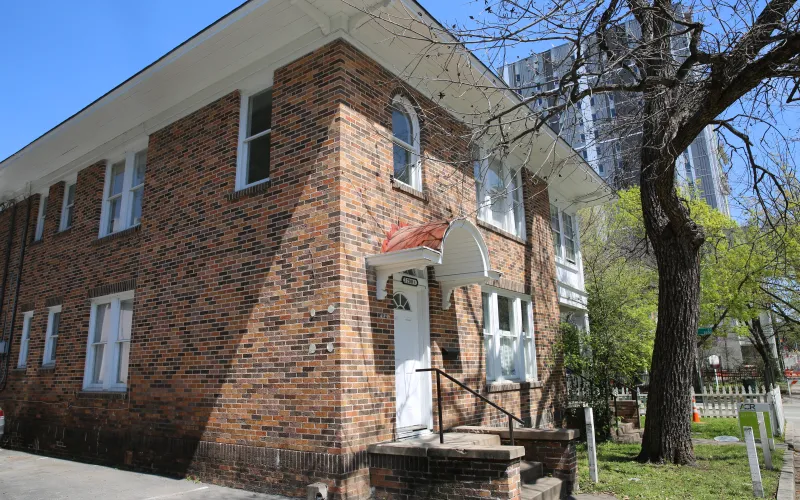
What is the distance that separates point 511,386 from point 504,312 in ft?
5.01

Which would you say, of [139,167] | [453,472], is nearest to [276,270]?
[453,472]

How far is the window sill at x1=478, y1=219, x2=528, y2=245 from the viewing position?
10.2m

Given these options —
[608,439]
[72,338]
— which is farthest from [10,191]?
[608,439]

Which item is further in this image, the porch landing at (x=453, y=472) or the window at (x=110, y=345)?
the window at (x=110, y=345)

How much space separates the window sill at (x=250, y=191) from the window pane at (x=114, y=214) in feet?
13.4

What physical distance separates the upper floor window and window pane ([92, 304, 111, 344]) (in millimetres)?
10424

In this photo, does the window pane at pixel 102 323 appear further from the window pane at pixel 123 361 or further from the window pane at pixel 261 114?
the window pane at pixel 261 114

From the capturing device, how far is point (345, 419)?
6.55m

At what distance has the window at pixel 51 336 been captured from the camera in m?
11.8

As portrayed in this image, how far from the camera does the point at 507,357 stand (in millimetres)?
10906

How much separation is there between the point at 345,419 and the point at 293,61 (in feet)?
17.4

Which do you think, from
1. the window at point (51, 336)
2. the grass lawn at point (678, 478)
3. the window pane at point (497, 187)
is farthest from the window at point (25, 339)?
the grass lawn at point (678, 478)

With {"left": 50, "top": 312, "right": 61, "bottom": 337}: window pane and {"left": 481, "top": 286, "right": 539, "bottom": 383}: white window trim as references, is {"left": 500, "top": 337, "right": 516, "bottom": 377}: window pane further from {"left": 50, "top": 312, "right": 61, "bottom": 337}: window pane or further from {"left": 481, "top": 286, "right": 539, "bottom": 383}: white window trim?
{"left": 50, "top": 312, "right": 61, "bottom": 337}: window pane

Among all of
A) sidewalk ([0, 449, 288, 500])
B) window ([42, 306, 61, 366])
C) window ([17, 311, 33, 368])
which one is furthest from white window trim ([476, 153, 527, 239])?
window ([17, 311, 33, 368])
